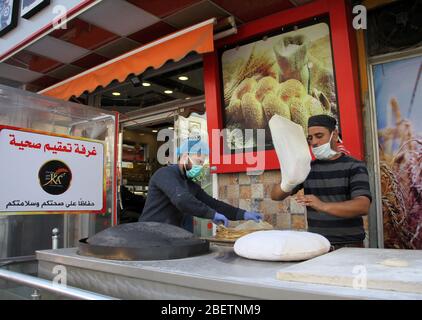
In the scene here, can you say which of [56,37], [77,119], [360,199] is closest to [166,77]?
[56,37]

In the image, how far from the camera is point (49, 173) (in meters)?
2.37

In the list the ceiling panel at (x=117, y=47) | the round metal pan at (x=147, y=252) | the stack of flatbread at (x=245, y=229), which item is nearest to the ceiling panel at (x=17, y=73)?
the ceiling panel at (x=117, y=47)

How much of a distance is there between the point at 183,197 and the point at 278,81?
1.65 meters

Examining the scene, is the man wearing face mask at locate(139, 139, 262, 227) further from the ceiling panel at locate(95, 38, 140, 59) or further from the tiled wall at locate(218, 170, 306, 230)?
the ceiling panel at locate(95, 38, 140, 59)

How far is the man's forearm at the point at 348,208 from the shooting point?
172 cm

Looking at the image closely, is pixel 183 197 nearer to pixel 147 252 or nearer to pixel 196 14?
pixel 147 252

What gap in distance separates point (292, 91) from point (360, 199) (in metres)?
1.57

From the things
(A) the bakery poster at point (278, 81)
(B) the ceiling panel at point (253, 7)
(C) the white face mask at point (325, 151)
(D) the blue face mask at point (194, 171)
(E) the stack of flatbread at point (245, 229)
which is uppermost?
(B) the ceiling panel at point (253, 7)

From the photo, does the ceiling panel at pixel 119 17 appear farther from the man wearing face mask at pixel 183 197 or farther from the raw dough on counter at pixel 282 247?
the raw dough on counter at pixel 282 247

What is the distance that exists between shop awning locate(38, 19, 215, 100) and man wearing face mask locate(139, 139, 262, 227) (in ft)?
3.53

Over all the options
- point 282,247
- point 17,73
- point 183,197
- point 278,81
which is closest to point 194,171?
point 183,197

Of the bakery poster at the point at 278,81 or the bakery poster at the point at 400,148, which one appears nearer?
the bakery poster at the point at 400,148

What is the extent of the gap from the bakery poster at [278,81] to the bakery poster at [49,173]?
1396 millimetres

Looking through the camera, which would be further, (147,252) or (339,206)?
(339,206)
